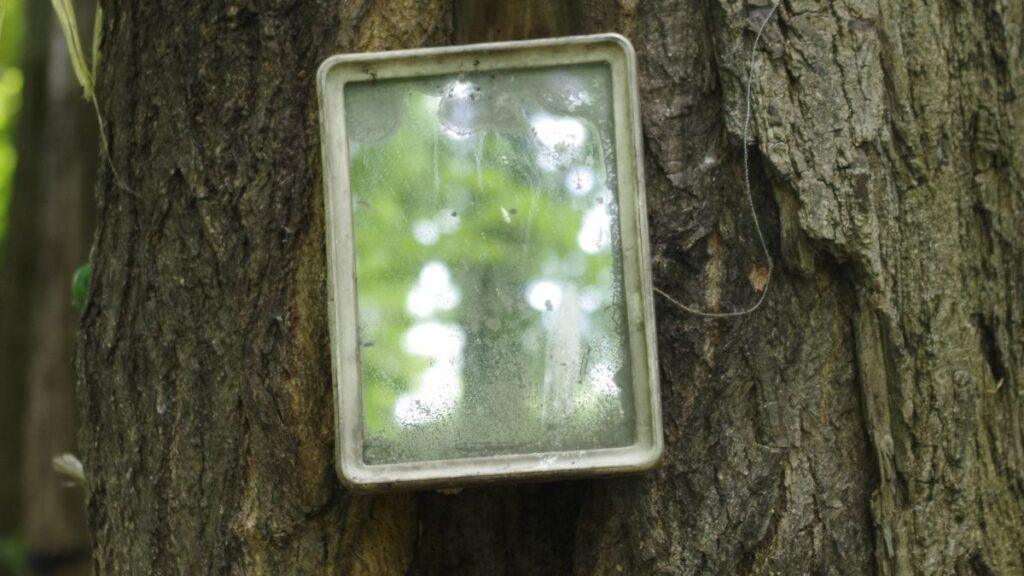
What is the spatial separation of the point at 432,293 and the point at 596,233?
Result: 23 cm

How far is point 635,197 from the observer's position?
1.39 m

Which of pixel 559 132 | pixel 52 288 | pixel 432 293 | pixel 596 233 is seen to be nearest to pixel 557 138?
pixel 559 132

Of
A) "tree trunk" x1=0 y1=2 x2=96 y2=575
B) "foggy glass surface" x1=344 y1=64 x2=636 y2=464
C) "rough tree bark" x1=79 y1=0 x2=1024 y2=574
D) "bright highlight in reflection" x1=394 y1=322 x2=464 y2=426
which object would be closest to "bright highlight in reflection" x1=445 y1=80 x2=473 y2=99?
"foggy glass surface" x1=344 y1=64 x2=636 y2=464

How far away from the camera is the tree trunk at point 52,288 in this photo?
172 inches

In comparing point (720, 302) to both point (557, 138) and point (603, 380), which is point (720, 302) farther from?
point (557, 138)

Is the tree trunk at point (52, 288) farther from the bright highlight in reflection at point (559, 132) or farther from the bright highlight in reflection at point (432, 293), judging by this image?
the bright highlight in reflection at point (559, 132)

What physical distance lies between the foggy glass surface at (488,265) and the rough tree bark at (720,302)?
10 cm

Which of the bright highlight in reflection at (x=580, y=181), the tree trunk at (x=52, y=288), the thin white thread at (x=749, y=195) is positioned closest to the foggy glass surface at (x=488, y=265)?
the bright highlight in reflection at (x=580, y=181)

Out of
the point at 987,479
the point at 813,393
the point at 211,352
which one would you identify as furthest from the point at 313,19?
the point at 987,479

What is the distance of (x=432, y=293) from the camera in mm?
1413

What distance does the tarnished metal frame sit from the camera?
53.7 inches

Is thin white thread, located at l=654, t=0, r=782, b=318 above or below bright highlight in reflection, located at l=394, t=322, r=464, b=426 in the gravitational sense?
above

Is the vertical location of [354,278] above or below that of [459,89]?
below

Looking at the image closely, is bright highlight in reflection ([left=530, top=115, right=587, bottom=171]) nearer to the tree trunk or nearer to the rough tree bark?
the rough tree bark
